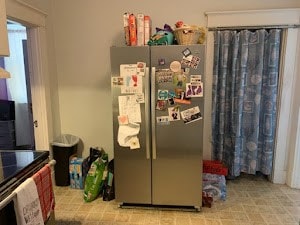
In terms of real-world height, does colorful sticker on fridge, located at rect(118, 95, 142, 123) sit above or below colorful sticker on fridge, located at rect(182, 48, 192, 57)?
below

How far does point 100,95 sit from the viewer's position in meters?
3.22

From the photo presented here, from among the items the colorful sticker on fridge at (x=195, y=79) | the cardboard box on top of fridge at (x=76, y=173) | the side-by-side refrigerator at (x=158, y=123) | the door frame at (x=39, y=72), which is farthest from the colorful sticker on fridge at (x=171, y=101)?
the door frame at (x=39, y=72)

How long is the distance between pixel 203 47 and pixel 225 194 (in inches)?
65.8

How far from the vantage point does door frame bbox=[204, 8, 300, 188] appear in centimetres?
282

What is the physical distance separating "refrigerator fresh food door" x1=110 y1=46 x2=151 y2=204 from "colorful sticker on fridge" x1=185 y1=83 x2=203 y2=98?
38cm

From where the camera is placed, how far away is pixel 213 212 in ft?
8.31

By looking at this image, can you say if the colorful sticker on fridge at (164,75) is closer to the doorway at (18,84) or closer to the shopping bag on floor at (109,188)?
the shopping bag on floor at (109,188)

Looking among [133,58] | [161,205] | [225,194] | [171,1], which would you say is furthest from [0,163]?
[171,1]

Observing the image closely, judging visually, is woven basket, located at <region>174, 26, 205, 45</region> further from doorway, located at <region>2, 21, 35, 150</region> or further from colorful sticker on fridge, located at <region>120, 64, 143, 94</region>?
doorway, located at <region>2, 21, 35, 150</region>

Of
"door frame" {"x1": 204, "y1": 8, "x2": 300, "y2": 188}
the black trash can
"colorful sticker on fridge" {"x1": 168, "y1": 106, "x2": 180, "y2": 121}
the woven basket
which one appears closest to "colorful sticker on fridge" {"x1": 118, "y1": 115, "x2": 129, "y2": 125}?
"colorful sticker on fridge" {"x1": 168, "y1": 106, "x2": 180, "y2": 121}

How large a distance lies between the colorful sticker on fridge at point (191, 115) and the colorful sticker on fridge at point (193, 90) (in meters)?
0.13

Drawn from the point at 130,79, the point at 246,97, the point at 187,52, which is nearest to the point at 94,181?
the point at 130,79

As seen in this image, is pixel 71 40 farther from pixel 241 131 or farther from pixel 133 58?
pixel 241 131

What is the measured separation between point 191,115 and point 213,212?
3.45 feet
